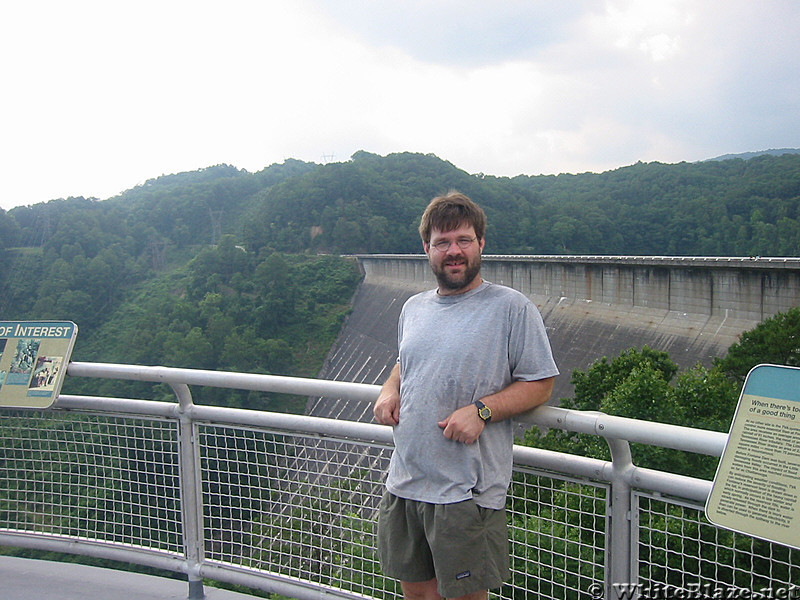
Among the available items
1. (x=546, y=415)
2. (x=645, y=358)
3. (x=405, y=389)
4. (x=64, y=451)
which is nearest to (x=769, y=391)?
(x=546, y=415)

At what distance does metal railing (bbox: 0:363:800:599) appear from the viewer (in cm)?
163

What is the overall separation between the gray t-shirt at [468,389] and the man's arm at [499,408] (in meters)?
0.03

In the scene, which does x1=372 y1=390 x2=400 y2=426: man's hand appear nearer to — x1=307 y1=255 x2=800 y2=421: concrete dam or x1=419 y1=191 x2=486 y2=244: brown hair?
x1=419 y1=191 x2=486 y2=244: brown hair

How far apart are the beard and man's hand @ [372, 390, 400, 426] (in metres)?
0.32

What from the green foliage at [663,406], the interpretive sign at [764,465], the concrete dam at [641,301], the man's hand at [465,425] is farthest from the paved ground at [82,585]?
the concrete dam at [641,301]

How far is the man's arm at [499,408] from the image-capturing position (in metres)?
1.50

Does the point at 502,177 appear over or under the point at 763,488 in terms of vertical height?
over

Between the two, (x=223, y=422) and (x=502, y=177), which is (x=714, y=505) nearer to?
(x=223, y=422)

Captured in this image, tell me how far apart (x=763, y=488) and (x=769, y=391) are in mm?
185

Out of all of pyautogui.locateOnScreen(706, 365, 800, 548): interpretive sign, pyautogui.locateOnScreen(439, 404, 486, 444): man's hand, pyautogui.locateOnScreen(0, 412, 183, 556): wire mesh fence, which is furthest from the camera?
pyautogui.locateOnScreen(0, 412, 183, 556): wire mesh fence

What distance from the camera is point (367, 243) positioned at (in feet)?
167

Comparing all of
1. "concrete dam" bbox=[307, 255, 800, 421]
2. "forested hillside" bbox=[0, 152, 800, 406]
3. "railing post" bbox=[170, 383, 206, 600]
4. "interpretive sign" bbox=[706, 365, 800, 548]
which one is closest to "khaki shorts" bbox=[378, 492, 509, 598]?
"interpretive sign" bbox=[706, 365, 800, 548]

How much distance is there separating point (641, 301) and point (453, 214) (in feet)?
58.8

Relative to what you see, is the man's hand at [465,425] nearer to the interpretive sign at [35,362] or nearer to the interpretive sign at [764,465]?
the interpretive sign at [764,465]
